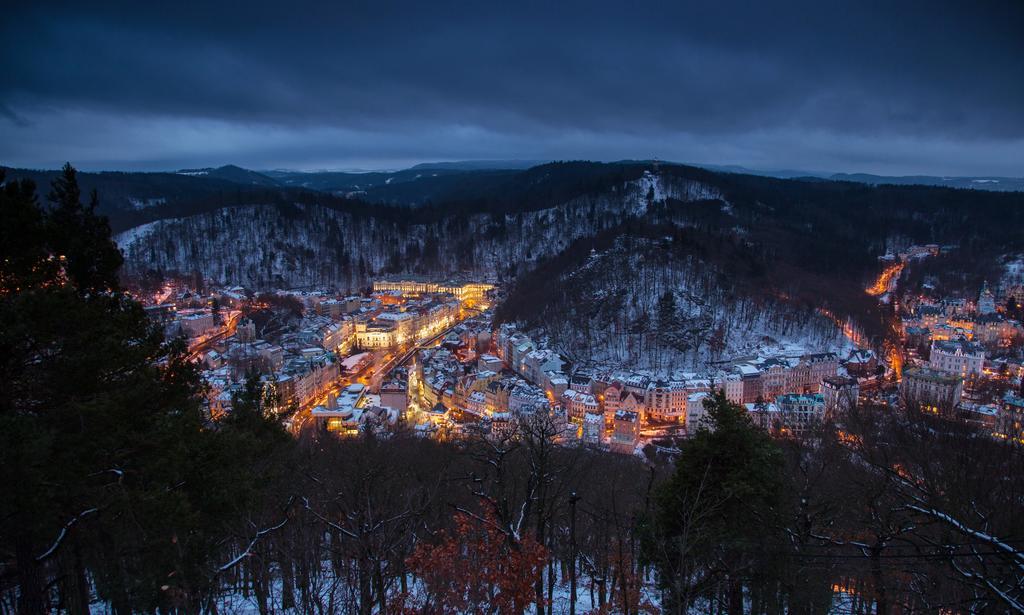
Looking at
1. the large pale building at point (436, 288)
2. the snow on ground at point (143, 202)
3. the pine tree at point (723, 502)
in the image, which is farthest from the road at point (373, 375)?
the snow on ground at point (143, 202)

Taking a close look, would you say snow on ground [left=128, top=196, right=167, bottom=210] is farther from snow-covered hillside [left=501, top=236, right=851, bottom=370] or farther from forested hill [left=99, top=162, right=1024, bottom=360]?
snow-covered hillside [left=501, top=236, right=851, bottom=370]

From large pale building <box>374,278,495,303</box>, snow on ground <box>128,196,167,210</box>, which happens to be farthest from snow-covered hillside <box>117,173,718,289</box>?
snow on ground <box>128,196,167,210</box>

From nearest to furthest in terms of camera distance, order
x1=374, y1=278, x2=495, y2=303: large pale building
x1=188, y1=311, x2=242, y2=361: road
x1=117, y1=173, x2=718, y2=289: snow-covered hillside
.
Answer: x1=188, y1=311, x2=242, y2=361: road → x1=374, y1=278, x2=495, y2=303: large pale building → x1=117, y1=173, x2=718, y2=289: snow-covered hillside

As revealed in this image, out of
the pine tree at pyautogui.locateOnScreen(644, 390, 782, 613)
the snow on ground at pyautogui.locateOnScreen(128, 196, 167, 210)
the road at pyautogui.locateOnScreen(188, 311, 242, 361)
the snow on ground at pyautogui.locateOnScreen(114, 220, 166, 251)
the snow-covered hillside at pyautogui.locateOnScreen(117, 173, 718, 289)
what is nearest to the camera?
the pine tree at pyautogui.locateOnScreen(644, 390, 782, 613)

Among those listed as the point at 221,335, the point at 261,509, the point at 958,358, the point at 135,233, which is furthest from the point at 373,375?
the point at 135,233

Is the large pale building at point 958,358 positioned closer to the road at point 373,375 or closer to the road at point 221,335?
the road at point 373,375

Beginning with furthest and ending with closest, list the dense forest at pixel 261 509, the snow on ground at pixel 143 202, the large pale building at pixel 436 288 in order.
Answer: the snow on ground at pixel 143 202, the large pale building at pixel 436 288, the dense forest at pixel 261 509

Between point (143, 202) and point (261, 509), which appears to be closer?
point (261, 509)

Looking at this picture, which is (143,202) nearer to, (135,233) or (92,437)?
(135,233)

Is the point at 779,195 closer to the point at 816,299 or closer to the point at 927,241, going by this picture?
the point at 927,241

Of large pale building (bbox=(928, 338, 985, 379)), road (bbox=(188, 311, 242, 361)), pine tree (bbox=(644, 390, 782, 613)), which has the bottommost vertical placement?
road (bbox=(188, 311, 242, 361))
